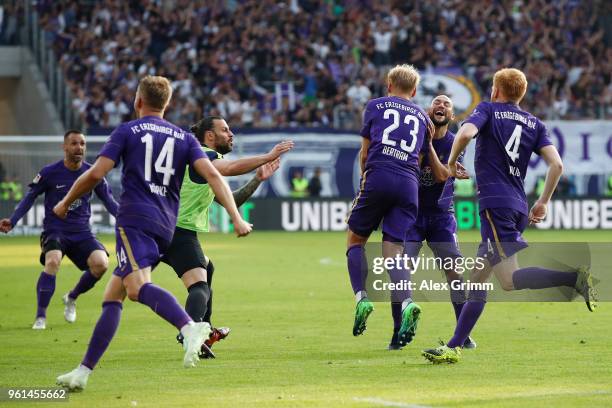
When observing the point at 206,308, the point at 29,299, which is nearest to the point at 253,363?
the point at 206,308

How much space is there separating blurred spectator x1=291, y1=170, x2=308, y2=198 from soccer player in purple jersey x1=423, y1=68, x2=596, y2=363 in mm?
24450

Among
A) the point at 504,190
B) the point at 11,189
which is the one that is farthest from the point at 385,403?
the point at 11,189

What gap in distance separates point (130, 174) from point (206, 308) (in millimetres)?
2324

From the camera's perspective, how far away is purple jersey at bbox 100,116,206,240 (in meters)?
8.20

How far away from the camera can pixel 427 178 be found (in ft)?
36.4

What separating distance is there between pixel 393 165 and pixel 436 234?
133cm

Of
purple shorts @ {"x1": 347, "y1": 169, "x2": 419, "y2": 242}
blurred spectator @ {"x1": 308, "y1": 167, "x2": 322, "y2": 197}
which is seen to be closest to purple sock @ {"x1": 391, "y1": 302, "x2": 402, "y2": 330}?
purple shorts @ {"x1": 347, "y1": 169, "x2": 419, "y2": 242}

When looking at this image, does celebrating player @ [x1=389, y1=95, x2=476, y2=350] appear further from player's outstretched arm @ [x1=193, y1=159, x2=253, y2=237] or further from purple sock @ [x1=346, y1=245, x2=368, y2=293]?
player's outstretched arm @ [x1=193, y1=159, x2=253, y2=237]

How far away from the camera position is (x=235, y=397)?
810 cm

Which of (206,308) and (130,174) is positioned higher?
(130,174)

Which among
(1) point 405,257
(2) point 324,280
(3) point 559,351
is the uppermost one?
(1) point 405,257

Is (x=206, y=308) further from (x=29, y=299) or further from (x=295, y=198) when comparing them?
(x=295, y=198)

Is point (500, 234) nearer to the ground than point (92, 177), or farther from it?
nearer to the ground

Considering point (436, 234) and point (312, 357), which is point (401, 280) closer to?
point (312, 357)
